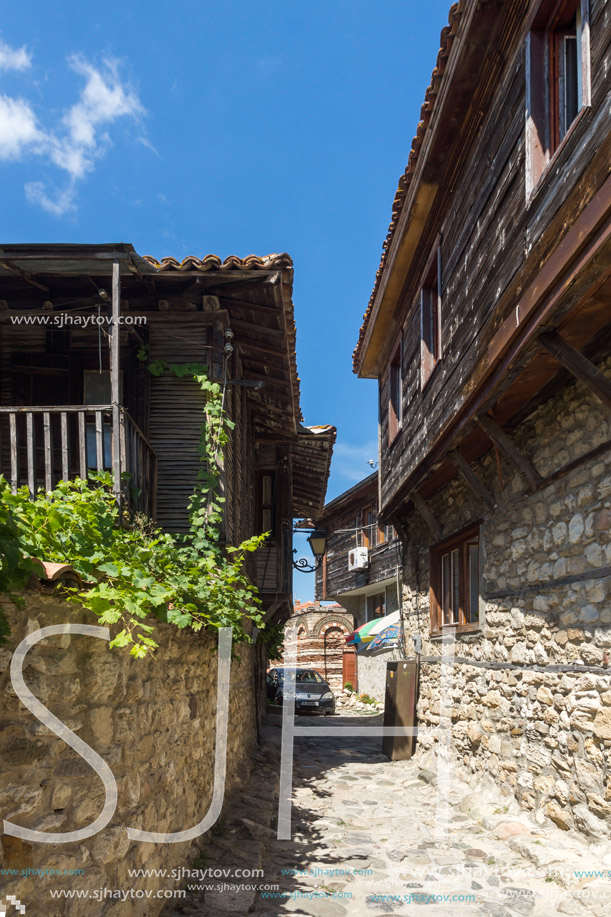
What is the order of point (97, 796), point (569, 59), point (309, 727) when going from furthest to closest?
point (309, 727)
point (569, 59)
point (97, 796)

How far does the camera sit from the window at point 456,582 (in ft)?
26.6

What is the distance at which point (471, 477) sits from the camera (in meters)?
7.16

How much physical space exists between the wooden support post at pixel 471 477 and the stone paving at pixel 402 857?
8.87 feet

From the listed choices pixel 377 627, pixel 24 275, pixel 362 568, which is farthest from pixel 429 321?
pixel 362 568

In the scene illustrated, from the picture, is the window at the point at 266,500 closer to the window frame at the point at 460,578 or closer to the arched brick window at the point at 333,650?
the window frame at the point at 460,578

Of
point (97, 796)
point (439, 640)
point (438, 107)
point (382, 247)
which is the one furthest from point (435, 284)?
point (97, 796)

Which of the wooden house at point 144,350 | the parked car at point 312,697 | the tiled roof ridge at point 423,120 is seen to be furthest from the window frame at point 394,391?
the parked car at point 312,697

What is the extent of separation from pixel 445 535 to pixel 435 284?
3.09m

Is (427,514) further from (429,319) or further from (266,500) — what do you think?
(266,500)

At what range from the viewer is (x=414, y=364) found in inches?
358

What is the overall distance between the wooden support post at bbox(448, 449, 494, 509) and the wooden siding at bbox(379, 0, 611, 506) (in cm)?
33

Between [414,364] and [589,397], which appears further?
[414,364]

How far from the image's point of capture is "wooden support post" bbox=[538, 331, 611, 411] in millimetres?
4574

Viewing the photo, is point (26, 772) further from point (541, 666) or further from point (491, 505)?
point (491, 505)
